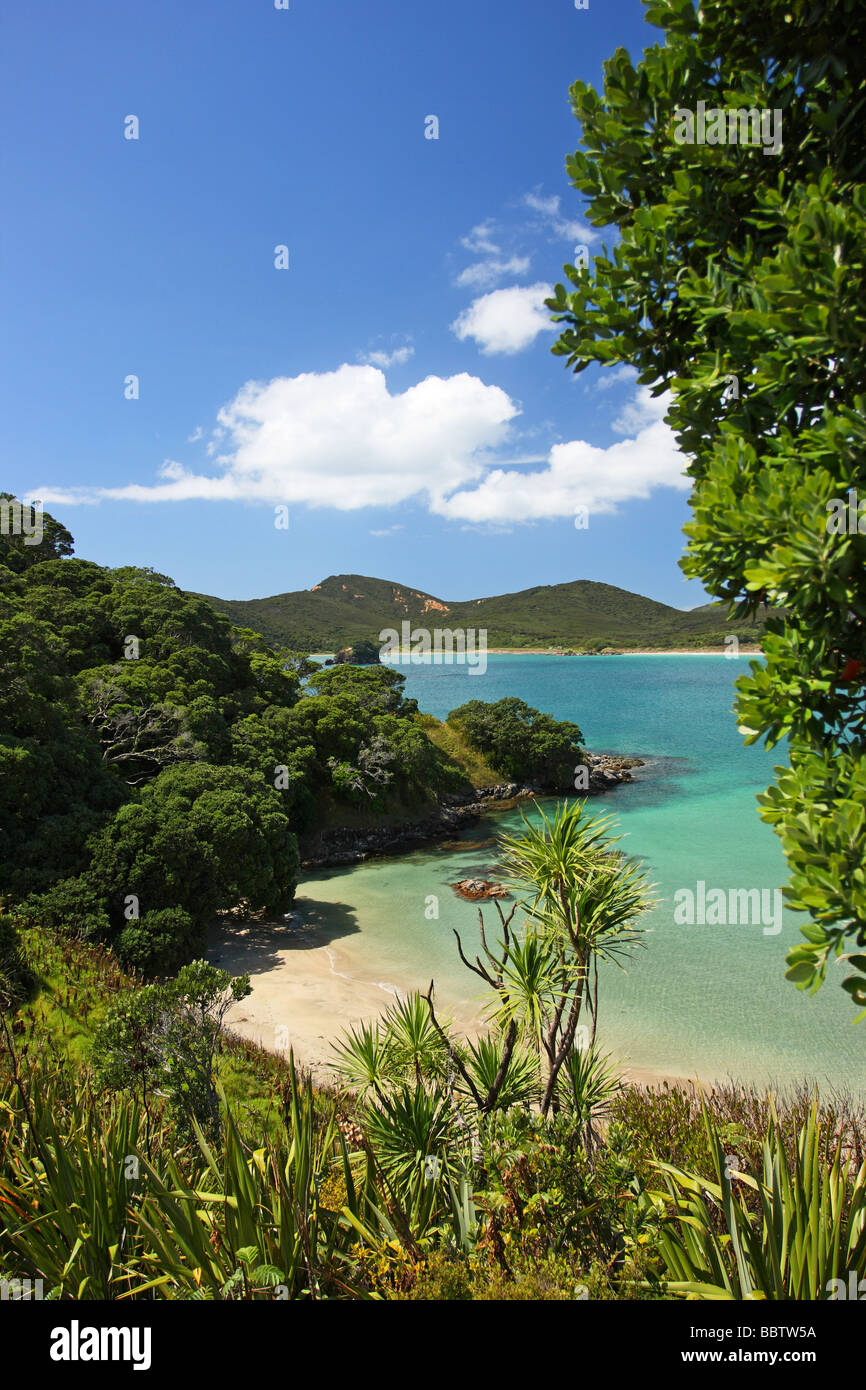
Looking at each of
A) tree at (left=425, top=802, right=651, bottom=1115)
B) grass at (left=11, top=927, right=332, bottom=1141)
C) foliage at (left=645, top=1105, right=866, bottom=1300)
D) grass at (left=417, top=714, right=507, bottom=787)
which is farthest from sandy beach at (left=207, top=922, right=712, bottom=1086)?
grass at (left=417, top=714, right=507, bottom=787)

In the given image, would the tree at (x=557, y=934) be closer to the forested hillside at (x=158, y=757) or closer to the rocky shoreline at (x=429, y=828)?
the forested hillside at (x=158, y=757)

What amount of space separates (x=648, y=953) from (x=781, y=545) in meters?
15.2

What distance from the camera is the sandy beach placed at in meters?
10.8

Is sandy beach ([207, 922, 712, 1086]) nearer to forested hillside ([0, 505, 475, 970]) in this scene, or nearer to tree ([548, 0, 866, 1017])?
forested hillside ([0, 505, 475, 970])

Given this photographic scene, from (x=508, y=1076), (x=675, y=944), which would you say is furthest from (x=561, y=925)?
(x=675, y=944)

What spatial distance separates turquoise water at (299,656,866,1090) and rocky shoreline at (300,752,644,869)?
114 cm

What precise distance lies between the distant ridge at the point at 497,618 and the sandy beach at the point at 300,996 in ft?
337

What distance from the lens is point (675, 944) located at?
16.0 m

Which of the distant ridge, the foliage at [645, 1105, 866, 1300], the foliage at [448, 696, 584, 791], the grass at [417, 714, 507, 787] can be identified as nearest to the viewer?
the foliage at [645, 1105, 866, 1300]

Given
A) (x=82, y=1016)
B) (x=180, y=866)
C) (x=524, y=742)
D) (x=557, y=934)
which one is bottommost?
(x=82, y=1016)

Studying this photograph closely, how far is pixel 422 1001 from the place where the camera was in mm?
5062

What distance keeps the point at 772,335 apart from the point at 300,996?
1327 centimetres

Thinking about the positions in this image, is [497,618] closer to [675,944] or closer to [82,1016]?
[675,944]

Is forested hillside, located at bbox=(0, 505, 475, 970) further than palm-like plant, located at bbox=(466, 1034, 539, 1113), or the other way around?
forested hillside, located at bbox=(0, 505, 475, 970)
